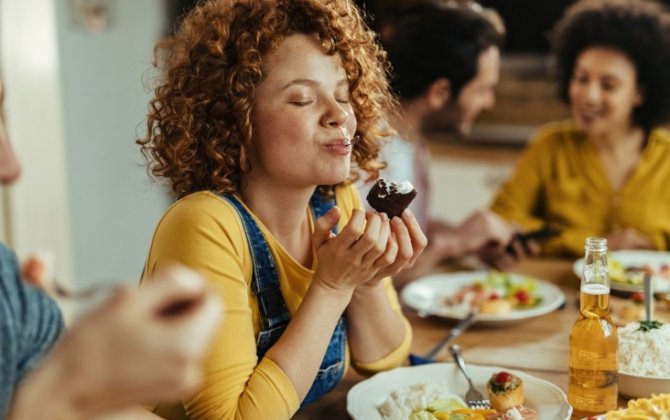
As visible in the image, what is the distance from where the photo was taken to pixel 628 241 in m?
2.36

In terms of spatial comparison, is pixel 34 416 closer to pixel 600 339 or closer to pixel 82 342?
pixel 82 342

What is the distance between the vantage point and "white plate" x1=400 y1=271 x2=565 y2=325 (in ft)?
5.67

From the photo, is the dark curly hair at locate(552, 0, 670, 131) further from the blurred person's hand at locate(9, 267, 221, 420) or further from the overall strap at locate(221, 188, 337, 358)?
the blurred person's hand at locate(9, 267, 221, 420)

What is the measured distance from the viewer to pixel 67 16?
3834 millimetres

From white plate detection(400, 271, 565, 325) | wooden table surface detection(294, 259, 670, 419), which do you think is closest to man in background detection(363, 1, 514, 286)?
white plate detection(400, 271, 565, 325)

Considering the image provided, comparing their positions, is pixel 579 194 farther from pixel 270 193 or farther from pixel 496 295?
pixel 270 193

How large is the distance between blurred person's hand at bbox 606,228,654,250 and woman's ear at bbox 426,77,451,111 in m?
0.65

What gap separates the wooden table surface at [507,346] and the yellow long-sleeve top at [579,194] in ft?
2.11

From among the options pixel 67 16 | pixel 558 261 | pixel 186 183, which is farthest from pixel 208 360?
pixel 67 16

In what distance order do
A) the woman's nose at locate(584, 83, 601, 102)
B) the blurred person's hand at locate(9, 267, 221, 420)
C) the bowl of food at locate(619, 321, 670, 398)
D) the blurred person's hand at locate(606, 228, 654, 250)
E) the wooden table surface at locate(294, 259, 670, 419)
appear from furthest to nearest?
1. the woman's nose at locate(584, 83, 601, 102)
2. the blurred person's hand at locate(606, 228, 654, 250)
3. the wooden table surface at locate(294, 259, 670, 419)
4. the bowl of food at locate(619, 321, 670, 398)
5. the blurred person's hand at locate(9, 267, 221, 420)

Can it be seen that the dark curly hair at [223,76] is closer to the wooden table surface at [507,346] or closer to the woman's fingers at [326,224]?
the woman's fingers at [326,224]

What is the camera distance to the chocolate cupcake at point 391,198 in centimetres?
131

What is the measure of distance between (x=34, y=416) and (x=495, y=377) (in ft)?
2.70

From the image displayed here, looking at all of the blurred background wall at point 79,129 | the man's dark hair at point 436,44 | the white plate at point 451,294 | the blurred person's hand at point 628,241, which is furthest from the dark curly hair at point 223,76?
the blurred background wall at point 79,129
